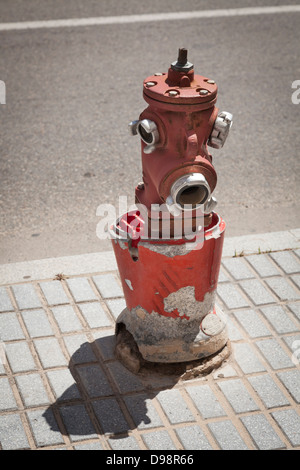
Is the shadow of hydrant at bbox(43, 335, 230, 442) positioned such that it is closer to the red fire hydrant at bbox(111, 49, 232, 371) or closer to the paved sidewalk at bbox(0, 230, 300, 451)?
the paved sidewalk at bbox(0, 230, 300, 451)

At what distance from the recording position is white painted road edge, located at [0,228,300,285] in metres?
4.36

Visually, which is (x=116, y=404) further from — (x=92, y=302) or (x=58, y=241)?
(x=58, y=241)

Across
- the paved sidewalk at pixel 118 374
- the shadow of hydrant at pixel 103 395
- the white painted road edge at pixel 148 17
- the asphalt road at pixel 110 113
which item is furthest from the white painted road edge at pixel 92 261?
the white painted road edge at pixel 148 17

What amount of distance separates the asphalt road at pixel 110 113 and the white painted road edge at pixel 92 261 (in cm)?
15

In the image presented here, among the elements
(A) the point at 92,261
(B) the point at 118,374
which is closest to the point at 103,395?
(B) the point at 118,374

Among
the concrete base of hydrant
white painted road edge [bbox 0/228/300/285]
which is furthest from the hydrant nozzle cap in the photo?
white painted road edge [bbox 0/228/300/285]

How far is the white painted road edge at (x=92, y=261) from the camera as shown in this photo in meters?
4.36

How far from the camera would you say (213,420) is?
10.8 feet

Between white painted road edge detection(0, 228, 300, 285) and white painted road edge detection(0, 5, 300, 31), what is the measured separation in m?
4.95

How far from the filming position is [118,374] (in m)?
3.58

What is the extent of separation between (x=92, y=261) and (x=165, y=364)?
1.18m

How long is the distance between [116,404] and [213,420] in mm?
525

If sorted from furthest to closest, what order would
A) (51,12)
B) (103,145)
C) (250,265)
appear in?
(51,12) → (103,145) → (250,265)
